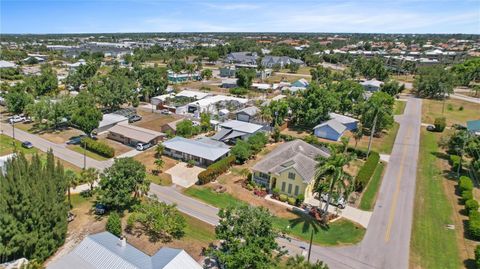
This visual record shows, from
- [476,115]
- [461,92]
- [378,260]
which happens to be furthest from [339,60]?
[378,260]

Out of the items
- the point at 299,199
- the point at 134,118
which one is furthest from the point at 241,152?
the point at 134,118

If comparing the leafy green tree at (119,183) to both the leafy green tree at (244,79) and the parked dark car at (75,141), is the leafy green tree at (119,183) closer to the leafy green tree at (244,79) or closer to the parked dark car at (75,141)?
the parked dark car at (75,141)

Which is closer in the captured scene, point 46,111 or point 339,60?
point 46,111

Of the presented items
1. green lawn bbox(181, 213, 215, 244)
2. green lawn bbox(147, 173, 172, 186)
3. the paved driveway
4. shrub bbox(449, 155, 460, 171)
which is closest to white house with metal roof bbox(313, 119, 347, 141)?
shrub bbox(449, 155, 460, 171)

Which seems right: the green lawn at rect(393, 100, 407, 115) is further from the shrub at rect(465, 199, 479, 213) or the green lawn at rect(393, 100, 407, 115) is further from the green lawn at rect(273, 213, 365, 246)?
the green lawn at rect(273, 213, 365, 246)

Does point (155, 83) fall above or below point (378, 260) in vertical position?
above

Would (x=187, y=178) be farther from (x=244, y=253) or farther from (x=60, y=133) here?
(x=60, y=133)

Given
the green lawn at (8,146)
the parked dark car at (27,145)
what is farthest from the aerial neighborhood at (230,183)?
the parked dark car at (27,145)
